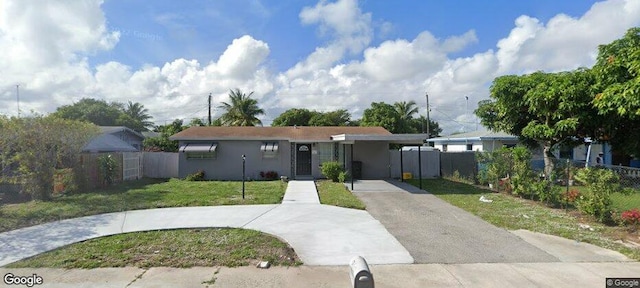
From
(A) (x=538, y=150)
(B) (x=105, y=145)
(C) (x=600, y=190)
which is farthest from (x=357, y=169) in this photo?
(B) (x=105, y=145)

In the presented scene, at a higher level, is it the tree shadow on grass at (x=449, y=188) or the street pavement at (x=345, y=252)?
the tree shadow on grass at (x=449, y=188)

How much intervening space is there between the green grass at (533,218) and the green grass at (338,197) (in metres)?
3.05

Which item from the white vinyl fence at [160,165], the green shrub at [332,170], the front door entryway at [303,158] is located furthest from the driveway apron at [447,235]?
the white vinyl fence at [160,165]

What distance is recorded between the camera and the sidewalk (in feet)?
15.5

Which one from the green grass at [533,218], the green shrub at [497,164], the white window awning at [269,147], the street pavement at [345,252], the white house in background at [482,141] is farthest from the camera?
the white house in background at [482,141]

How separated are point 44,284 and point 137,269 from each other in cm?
108

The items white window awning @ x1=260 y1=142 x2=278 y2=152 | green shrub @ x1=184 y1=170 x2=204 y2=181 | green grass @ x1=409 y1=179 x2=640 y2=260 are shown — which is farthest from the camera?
white window awning @ x1=260 y1=142 x2=278 y2=152

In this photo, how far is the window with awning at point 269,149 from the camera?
18.5m

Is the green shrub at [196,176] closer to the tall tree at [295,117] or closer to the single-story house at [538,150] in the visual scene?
the single-story house at [538,150]

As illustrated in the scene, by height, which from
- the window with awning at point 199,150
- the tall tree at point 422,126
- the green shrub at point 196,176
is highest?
the tall tree at point 422,126

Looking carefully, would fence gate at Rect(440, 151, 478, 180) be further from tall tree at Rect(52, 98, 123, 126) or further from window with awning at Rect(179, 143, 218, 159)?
tall tree at Rect(52, 98, 123, 126)

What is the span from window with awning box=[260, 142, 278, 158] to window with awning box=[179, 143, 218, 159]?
242cm

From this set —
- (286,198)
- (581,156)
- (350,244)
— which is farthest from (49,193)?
(581,156)

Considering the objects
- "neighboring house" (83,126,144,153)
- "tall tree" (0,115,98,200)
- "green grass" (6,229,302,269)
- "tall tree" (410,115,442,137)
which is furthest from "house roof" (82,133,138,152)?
"tall tree" (410,115,442,137)
